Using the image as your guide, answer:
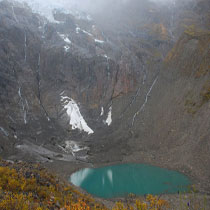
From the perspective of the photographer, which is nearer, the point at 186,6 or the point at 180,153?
the point at 180,153

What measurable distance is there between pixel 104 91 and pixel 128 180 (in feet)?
110

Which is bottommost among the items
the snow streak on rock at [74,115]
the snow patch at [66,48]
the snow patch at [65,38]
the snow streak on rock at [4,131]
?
the snow streak on rock at [4,131]

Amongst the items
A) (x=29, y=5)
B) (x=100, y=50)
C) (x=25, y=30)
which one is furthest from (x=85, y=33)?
(x=29, y=5)

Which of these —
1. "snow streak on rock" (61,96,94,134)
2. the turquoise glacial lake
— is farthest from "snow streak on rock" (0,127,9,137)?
the turquoise glacial lake

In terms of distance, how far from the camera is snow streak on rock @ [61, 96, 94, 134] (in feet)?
182

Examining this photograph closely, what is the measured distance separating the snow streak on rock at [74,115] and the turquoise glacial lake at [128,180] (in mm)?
17408

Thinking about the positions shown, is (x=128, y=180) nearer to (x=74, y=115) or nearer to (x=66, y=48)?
(x=74, y=115)

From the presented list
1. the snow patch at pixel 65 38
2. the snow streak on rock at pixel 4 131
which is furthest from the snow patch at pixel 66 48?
the snow streak on rock at pixel 4 131

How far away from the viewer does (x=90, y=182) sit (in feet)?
111

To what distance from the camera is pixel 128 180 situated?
33.8 meters

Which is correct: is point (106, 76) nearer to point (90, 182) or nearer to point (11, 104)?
point (11, 104)

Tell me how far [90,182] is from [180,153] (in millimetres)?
14716

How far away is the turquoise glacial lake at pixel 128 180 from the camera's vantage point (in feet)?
92.2

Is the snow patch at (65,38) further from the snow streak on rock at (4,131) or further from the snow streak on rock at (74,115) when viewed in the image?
the snow streak on rock at (4,131)
